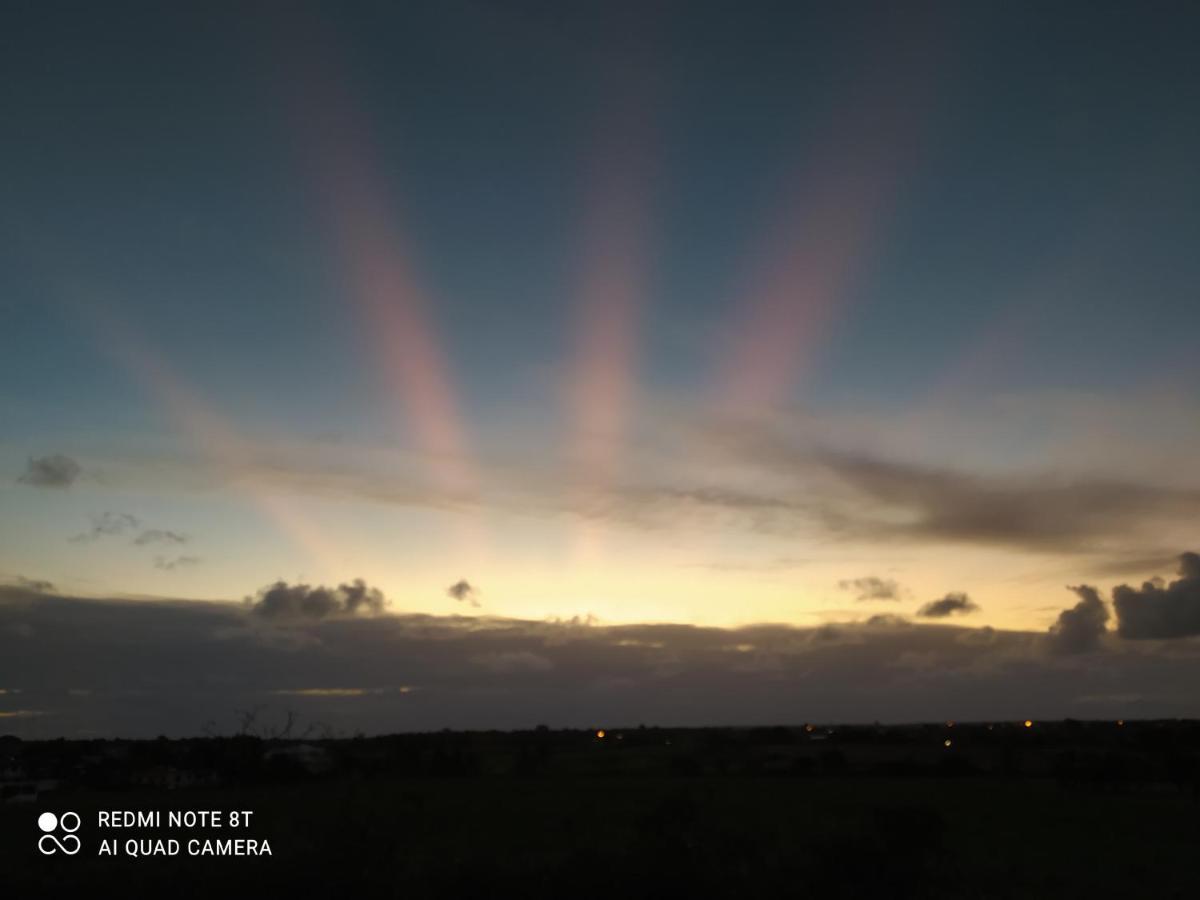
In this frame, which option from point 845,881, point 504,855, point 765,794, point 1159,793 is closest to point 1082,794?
point 1159,793

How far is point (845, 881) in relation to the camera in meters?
25.7

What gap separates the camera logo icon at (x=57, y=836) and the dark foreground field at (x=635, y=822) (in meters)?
0.64

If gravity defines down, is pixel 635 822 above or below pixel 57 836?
below

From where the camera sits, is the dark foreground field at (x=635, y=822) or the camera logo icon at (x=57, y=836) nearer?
the dark foreground field at (x=635, y=822)

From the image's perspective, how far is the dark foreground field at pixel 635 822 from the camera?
26.1 meters

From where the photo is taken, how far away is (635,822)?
4056 centimetres

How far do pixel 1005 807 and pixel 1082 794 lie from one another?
15.6 m

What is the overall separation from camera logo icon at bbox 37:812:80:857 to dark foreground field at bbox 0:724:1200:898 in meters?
0.64

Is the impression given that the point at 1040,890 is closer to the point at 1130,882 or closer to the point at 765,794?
the point at 1130,882

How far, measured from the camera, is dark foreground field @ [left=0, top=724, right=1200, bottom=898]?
1027 inches

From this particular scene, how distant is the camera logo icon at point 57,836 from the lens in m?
38.8

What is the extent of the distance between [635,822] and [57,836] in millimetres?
23207

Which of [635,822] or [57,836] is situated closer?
[635,822]

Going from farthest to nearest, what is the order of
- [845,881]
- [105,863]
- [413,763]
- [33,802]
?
[413,763], [33,802], [105,863], [845,881]
